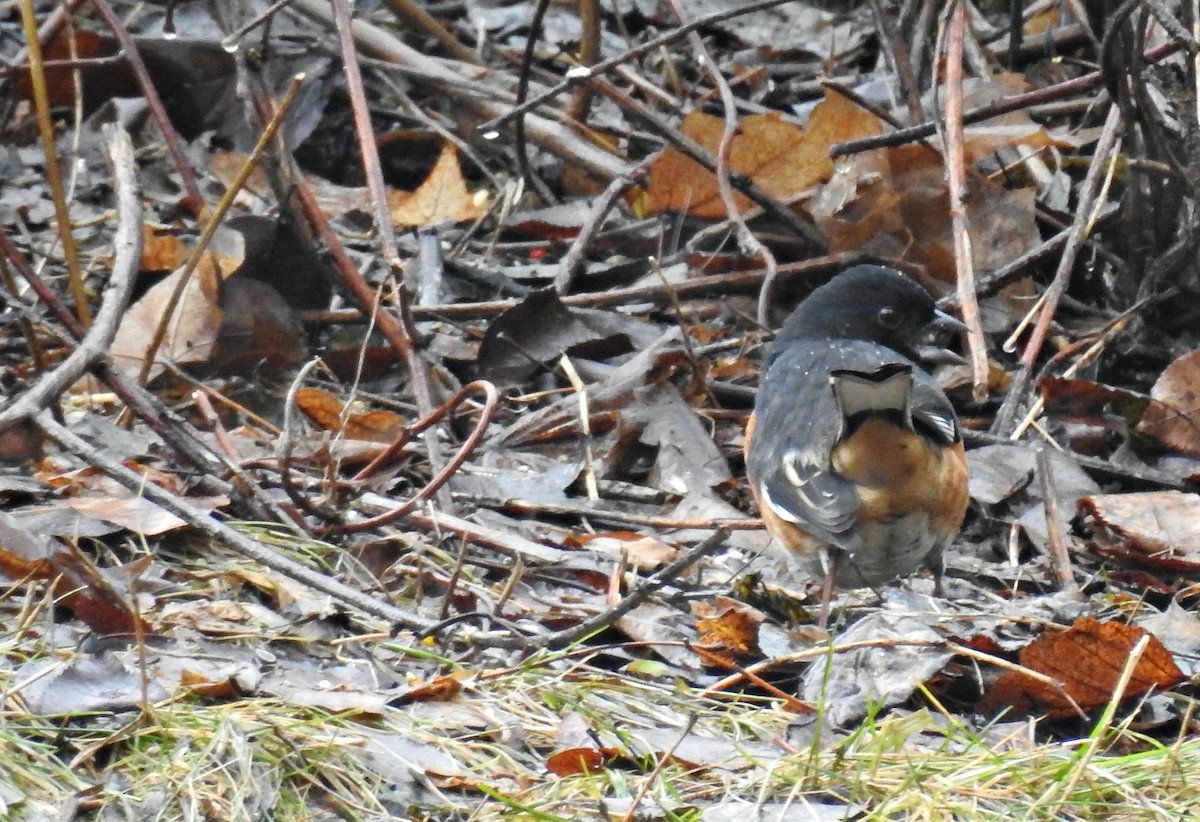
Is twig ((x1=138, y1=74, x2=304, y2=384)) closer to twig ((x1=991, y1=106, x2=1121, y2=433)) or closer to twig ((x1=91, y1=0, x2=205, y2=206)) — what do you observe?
twig ((x1=91, y1=0, x2=205, y2=206))

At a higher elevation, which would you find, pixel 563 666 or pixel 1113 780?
pixel 1113 780

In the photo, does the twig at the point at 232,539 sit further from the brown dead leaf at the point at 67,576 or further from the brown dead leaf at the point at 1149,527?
the brown dead leaf at the point at 1149,527

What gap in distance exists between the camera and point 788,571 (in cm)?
423

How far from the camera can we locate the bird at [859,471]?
3.62 meters

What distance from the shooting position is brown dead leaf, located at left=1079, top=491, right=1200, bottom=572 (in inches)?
154

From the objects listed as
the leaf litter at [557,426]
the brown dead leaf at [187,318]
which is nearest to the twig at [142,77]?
the leaf litter at [557,426]

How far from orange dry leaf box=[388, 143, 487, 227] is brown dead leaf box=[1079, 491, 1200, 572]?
260cm

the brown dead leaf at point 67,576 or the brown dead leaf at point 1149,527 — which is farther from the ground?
the brown dead leaf at point 67,576

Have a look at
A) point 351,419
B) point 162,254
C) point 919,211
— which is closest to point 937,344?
point 919,211

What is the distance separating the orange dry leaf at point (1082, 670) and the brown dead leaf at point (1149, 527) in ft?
3.40

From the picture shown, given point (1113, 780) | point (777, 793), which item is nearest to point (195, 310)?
point (777, 793)

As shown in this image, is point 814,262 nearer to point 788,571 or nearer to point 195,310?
point 788,571

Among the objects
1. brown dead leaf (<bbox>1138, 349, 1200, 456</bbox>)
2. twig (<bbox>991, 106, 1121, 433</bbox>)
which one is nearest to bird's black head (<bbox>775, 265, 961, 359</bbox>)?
twig (<bbox>991, 106, 1121, 433</bbox>)

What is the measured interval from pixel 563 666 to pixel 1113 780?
1070mm
